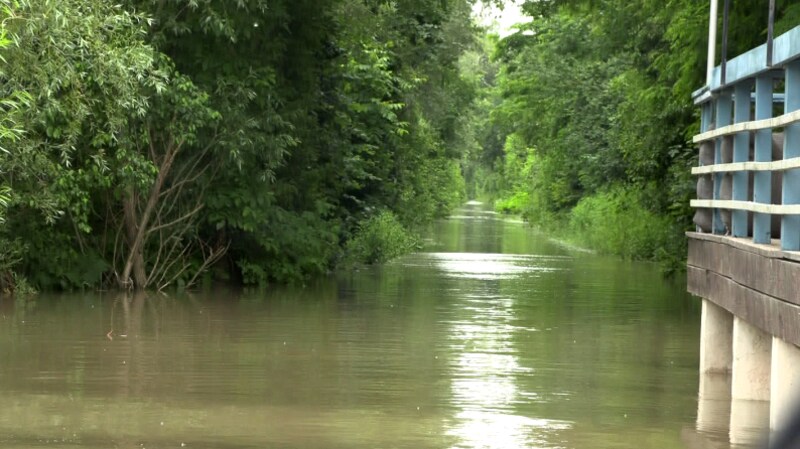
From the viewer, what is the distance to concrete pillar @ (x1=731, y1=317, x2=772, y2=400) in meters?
10.3

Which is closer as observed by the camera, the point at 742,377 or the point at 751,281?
the point at 751,281

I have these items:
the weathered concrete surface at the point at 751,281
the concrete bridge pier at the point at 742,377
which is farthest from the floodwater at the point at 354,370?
the weathered concrete surface at the point at 751,281

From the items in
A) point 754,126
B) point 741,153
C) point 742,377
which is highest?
point 754,126

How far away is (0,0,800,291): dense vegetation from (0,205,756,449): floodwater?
1.43m

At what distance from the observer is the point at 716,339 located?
12227mm

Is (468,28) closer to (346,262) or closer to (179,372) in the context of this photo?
(346,262)

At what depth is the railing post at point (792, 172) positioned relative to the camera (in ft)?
27.0

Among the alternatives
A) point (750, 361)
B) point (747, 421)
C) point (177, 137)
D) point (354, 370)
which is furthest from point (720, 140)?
point (177, 137)

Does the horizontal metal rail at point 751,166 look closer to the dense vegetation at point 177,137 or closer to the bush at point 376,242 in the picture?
the dense vegetation at point 177,137

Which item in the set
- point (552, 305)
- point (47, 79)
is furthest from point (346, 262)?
point (47, 79)

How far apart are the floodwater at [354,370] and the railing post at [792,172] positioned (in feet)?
5.98

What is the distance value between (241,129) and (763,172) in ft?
42.0

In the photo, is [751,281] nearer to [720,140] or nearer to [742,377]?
[742,377]

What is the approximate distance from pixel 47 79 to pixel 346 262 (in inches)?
561
